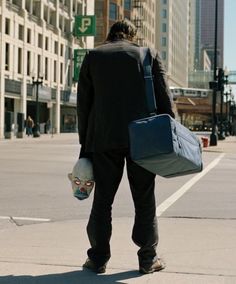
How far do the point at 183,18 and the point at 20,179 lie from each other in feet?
627

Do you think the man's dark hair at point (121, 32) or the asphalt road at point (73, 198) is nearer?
the man's dark hair at point (121, 32)

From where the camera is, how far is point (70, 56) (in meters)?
73.4

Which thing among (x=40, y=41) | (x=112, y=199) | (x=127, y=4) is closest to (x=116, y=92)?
(x=112, y=199)

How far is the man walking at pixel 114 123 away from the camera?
4688mm

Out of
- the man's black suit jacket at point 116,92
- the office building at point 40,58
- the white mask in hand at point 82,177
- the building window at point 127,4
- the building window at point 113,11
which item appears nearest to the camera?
the man's black suit jacket at point 116,92

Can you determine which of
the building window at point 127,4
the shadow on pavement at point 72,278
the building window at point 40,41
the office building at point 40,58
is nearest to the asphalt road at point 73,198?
the shadow on pavement at point 72,278

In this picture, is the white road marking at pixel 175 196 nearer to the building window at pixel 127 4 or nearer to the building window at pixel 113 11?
the building window at pixel 113 11

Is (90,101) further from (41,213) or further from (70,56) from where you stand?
(70,56)

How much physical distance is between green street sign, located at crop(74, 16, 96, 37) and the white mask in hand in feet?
220

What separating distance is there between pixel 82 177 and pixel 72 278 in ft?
2.78

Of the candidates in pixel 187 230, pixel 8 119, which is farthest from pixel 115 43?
pixel 8 119

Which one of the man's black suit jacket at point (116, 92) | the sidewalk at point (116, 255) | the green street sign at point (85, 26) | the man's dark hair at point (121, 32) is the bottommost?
the sidewalk at point (116, 255)

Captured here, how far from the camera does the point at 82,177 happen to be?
480 cm

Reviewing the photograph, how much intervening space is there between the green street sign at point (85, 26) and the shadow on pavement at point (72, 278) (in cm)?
6729
